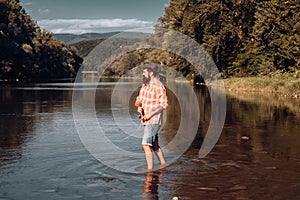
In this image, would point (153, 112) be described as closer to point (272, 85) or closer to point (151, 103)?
point (151, 103)

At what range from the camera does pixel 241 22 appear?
2373 inches

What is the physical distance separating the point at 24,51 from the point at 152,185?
85.8 metres

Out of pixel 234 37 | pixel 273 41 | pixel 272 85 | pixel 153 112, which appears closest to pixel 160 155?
pixel 153 112

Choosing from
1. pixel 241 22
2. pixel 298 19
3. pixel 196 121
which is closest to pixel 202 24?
pixel 241 22

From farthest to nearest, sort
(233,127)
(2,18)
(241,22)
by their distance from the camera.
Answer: (2,18)
(241,22)
(233,127)

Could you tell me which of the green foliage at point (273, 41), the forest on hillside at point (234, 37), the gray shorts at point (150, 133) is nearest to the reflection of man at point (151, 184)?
the gray shorts at point (150, 133)

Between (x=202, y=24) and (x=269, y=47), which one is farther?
(x=202, y=24)

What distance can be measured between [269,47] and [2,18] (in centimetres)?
5772

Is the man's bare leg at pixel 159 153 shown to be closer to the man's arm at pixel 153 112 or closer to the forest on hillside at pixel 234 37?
the man's arm at pixel 153 112

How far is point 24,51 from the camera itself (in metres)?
89.6

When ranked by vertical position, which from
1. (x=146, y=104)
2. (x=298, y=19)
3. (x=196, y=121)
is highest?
(x=298, y=19)

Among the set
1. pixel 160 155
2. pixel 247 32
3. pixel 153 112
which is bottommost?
pixel 160 155

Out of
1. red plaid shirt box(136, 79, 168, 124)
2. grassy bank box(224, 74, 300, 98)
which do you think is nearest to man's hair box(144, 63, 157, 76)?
red plaid shirt box(136, 79, 168, 124)

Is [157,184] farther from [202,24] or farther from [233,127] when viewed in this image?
[202,24]
